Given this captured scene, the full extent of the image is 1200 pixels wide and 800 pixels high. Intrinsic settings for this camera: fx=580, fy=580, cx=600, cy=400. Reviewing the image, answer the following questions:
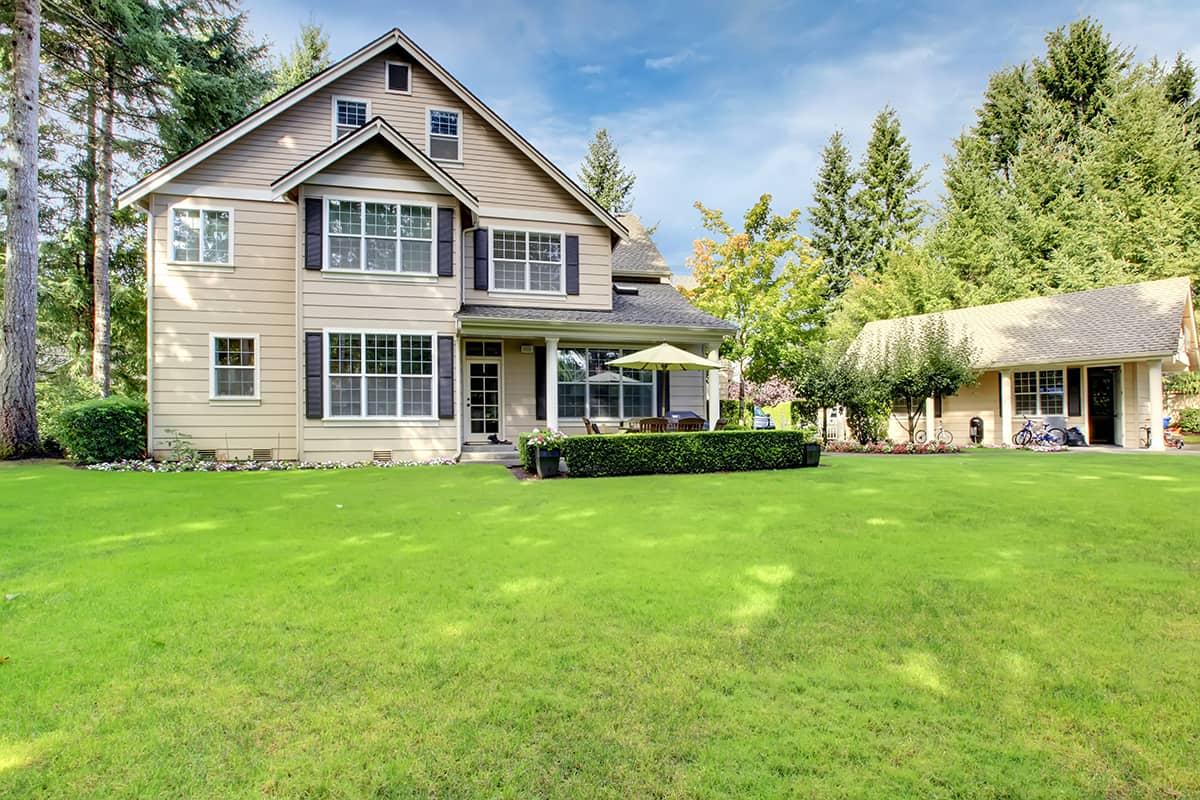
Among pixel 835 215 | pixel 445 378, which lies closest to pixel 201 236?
pixel 445 378

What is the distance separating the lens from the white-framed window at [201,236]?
12.7 m

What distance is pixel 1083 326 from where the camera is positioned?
693 inches

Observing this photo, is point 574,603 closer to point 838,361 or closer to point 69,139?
point 838,361

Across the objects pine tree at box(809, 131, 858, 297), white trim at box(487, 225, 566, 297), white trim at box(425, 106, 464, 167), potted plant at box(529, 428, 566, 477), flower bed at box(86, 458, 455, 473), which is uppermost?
pine tree at box(809, 131, 858, 297)

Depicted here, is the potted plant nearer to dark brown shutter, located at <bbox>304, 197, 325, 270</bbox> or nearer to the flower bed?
the flower bed

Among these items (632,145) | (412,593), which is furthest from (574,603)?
(632,145)

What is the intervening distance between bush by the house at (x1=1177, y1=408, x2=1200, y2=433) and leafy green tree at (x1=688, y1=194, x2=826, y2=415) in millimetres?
12302

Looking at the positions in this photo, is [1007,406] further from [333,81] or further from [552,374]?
[333,81]

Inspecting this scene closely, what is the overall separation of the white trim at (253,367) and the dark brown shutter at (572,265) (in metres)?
7.22

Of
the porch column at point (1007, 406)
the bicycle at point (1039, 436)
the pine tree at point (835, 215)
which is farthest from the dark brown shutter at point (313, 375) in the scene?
the pine tree at point (835, 215)

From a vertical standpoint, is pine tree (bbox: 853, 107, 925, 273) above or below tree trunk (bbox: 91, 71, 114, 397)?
above

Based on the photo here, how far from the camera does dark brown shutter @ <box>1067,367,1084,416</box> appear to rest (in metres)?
17.1

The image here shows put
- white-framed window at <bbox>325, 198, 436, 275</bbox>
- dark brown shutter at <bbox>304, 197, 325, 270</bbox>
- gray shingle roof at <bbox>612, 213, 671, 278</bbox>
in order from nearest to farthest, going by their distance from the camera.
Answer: dark brown shutter at <bbox>304, 197, 325, 270</bbox>
white-framed window at <bbox>325, 198, 436, 275</bbox>
gray shingle roof at <bbox>612, 213, 671, 278</bbox>

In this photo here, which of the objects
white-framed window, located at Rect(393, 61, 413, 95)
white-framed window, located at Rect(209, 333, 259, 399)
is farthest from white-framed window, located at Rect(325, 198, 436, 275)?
white-framed window, located at Rect(393, 61, 413, 95)
